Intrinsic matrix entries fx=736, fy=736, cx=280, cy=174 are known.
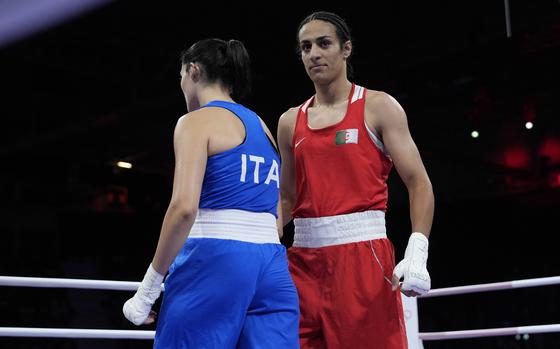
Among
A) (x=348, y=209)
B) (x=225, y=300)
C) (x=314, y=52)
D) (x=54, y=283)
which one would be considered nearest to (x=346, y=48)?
(x=314, y=52)

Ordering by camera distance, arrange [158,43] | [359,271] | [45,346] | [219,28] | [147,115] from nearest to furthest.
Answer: [359,271] < [219,28] < [158,43] < [45,346] < [147,115]

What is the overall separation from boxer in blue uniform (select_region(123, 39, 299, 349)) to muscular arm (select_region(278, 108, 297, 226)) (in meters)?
0.46

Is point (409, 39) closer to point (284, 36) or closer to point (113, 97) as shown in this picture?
point (284, 36)

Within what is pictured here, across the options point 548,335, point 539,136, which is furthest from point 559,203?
point 548,335

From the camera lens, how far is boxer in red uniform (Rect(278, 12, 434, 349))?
1944mm

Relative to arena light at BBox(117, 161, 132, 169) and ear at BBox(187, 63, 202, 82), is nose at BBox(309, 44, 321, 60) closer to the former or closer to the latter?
ear at BBox(187, 63, 202, 82)

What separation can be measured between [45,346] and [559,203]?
251 inches

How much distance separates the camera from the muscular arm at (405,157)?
1.97 m

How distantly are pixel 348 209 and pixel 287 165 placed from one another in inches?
12.3

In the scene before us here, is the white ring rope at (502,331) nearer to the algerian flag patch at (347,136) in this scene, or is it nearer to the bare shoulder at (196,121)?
the algerian flag patch at (347,136)

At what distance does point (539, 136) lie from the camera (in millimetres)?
8938

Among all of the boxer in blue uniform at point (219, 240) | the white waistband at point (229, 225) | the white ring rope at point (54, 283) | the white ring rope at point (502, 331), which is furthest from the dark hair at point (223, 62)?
the white ring rope at point (502, 331)

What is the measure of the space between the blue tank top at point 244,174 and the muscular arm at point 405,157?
0.42 metres

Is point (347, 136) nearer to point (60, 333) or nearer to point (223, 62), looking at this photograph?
point (223, 62)
